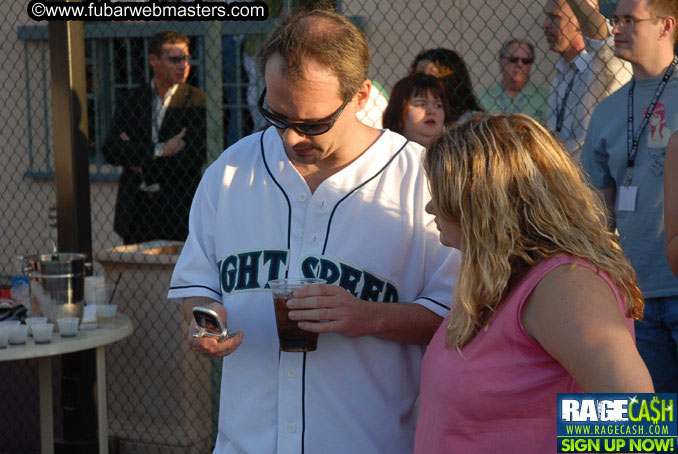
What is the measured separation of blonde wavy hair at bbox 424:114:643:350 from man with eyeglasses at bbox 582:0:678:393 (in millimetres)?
1812

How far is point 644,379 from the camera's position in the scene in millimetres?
1295

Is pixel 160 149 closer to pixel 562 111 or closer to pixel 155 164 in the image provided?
pixel 155 164

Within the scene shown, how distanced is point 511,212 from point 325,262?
537mm

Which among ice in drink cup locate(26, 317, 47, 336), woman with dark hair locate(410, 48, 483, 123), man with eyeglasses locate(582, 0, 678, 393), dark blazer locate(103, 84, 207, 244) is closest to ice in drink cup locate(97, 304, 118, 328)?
ice in drink cup locate(26, 317, 47, 336)

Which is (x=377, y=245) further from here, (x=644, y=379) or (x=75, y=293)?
(x=75, y=293)

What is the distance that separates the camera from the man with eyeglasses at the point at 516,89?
479 cm

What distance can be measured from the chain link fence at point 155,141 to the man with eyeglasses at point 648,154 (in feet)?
3.10

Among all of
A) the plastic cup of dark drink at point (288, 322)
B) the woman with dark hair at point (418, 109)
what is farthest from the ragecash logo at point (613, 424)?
the woman with dark hair at point (418, 109)

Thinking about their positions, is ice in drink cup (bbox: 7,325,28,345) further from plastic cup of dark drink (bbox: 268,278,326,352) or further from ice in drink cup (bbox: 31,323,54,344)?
plastic cup of dark drink (bbox: 268,278,326,352)

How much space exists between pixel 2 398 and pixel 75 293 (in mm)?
1621

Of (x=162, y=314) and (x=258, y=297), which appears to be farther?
(x=162, y=314)

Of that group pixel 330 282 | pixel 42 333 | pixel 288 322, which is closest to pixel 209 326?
pixel 288 322

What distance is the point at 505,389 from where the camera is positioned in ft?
4.91

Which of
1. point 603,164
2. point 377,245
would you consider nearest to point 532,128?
point 377,245
